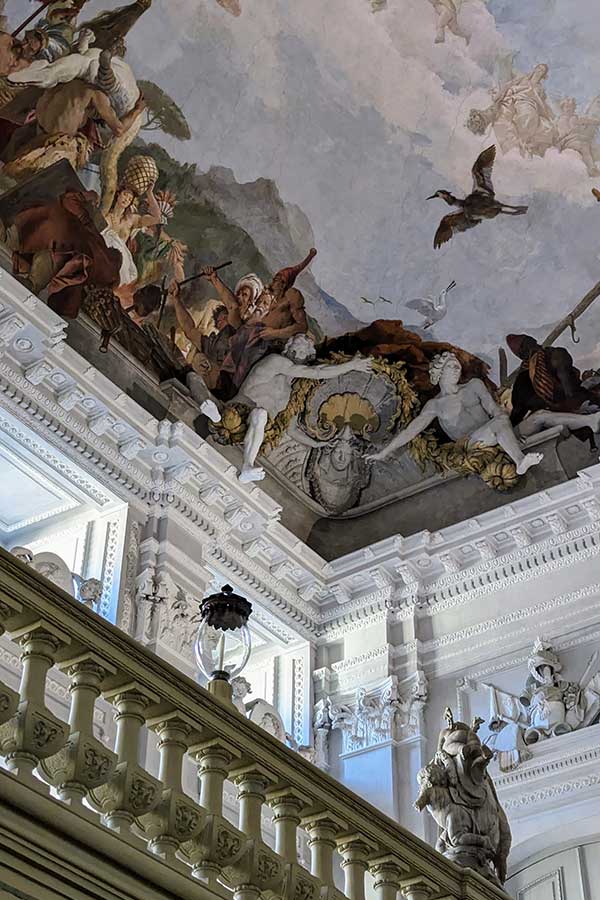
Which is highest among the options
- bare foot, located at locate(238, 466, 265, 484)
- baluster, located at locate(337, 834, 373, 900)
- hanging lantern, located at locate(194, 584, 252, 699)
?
bare foot, located at locate(238, 466, 265, 484)

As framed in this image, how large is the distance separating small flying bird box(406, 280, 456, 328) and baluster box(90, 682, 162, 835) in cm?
1068

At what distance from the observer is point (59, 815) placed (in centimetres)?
470

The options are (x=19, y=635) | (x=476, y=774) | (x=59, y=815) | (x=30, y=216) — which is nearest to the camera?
(x=59, y=815)

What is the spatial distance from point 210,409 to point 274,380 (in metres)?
1.09

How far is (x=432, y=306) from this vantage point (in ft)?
51.1

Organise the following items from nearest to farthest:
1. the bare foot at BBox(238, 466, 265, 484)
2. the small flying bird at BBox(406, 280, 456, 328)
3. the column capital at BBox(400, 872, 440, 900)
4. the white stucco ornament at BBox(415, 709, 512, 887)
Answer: the column capital at BBox(400, 872, 440, 900) → the white stucco ornament at BBox(415, 709, 512, 887) → the bare foot at BBox(238, 466, 265, 484) → the small flying bird at BBox(406, 280, 456, 328)

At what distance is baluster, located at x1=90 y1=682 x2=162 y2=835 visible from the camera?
16.6ft

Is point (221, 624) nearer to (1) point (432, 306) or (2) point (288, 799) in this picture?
(2) point (288, 799)

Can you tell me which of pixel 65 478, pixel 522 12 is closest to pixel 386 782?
pixel 65 478

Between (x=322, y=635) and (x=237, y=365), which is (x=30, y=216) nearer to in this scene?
(x=237, y=365)

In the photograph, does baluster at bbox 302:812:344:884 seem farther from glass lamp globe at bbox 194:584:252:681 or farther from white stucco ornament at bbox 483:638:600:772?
white stucco ornament at bbox 483:638:600:772

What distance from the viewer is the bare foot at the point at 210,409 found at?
1431 cm

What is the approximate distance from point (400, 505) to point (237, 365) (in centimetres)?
248

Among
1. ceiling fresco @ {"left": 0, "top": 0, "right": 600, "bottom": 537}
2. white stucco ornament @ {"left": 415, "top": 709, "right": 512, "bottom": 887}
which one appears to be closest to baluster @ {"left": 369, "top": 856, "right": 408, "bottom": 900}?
white stucco ornament @ {"left": 415, "top": 709, "right": 512, "bottom": 887}
